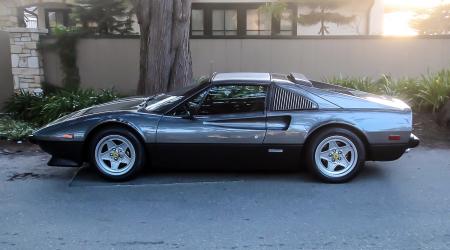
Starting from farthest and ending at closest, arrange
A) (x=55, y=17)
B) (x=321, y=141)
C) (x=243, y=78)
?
(x=55, y=17)
(x=243, y=78)
(x=321, y=141)

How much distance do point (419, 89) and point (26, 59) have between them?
847cm

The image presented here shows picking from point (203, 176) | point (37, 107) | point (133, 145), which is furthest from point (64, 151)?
point (37, 107)

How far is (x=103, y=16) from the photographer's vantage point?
42.9 ft

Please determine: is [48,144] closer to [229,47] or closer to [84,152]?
[84,152]

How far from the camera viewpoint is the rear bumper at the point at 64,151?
19.0 ft

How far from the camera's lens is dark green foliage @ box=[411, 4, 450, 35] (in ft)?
63.7

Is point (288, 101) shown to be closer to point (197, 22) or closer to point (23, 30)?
point (23, 30)

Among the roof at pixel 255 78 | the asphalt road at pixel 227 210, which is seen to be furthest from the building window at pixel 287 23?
the asphalt road at pixel 227 210

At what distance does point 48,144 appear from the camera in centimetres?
584

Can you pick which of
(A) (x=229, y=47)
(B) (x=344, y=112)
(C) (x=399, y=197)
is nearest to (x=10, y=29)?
(A) (x=229, y=47)

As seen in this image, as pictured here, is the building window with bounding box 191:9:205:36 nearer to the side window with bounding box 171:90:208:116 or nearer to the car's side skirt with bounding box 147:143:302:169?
the side window with bounding box 171:90:208:116

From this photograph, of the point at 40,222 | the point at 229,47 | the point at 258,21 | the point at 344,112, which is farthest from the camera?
the point at 258,21

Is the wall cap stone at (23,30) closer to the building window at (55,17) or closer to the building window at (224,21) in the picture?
the building window at (55,17)

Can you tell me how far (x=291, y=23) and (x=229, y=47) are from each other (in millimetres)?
4717
